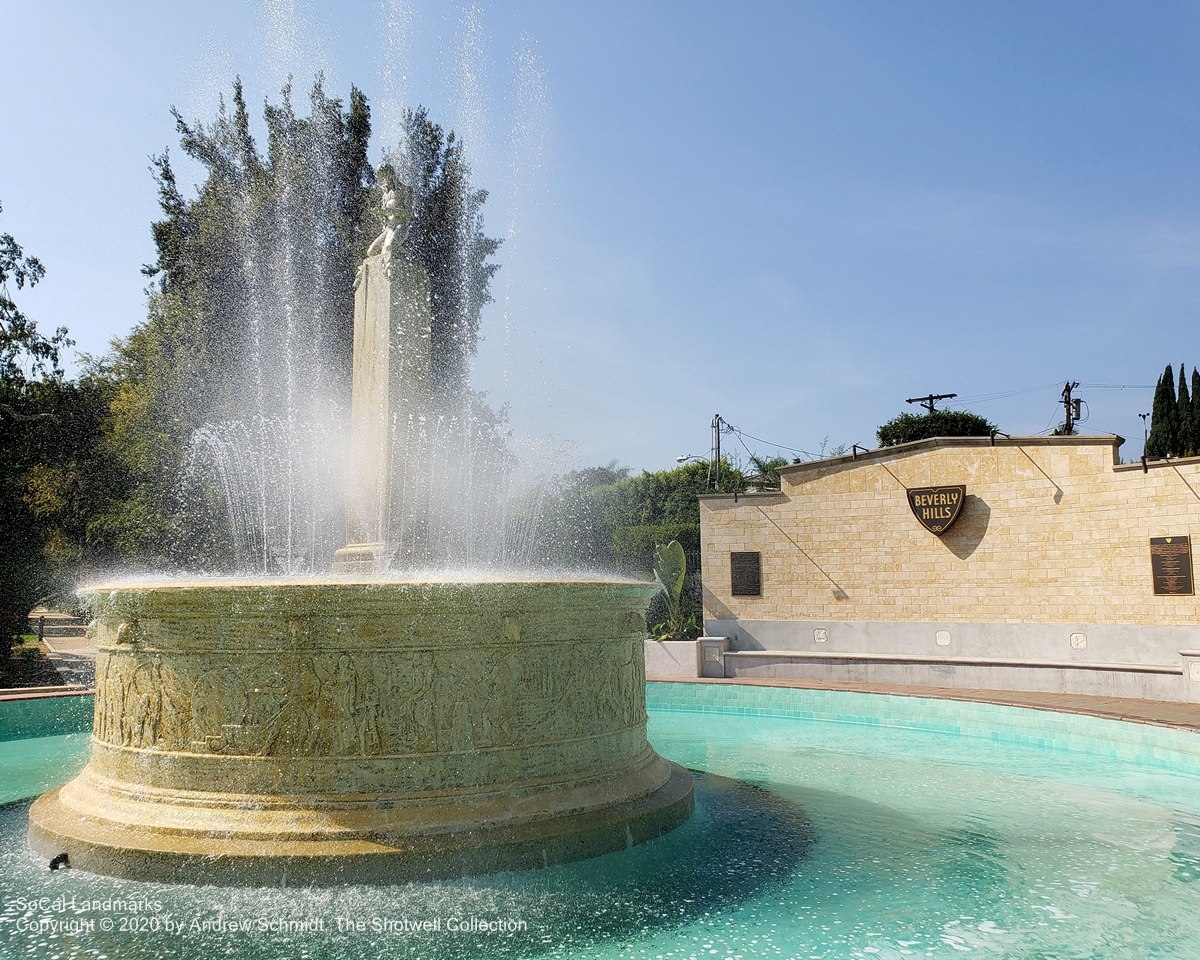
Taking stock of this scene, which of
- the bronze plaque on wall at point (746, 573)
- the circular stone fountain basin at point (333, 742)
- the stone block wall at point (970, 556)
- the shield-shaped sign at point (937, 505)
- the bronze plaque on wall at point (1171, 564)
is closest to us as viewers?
the circular stone fountain basin at point (333, 742)

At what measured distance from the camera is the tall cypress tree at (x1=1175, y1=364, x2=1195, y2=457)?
3206 centimetres

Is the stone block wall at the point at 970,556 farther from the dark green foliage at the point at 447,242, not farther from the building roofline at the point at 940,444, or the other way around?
the dark green foliage at the point at 447,242

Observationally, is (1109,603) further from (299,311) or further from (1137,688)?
(299,311)

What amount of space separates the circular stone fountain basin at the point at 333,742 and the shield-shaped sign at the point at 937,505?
37.9ft

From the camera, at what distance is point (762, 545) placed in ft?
54.9

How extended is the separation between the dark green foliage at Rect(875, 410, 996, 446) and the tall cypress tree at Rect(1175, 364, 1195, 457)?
821 cm

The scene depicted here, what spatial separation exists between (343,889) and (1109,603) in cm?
1320

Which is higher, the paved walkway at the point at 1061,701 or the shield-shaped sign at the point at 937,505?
the shield-shaped sign at the point at 937,505

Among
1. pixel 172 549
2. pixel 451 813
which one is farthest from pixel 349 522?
pixel 172 549

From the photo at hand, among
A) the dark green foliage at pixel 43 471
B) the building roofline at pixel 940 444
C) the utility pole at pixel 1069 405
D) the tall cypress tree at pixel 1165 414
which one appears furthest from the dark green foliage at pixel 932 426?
the dark green foliage at pixel 43 471

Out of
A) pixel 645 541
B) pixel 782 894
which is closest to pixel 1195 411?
pixel 645 541

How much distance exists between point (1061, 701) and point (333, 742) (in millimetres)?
10707

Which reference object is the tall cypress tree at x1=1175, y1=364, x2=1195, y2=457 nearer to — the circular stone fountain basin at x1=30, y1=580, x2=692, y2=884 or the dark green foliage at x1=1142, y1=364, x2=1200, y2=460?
the dark green foliage at x1=1142, y1=364, x2=1200, y2=460

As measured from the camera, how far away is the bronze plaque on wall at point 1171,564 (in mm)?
12734
